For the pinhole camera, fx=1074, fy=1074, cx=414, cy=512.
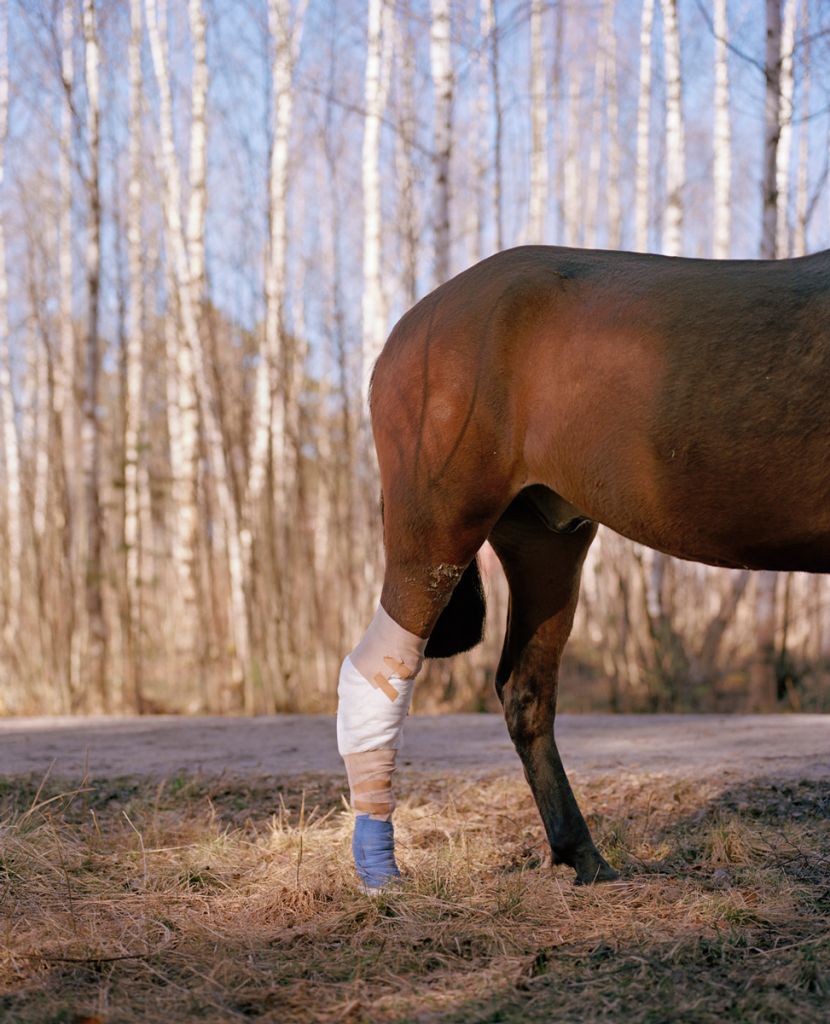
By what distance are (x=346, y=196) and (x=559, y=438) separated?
17.0 m

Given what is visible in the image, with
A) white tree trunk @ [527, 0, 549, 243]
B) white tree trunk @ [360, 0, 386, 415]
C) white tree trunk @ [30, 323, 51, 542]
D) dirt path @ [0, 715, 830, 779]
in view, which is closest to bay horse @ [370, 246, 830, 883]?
dirt path @ [0, 715, 830, 779]

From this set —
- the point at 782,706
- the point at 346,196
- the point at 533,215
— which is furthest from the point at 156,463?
the point at 782,706

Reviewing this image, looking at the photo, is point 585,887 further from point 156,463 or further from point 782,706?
point 156,463

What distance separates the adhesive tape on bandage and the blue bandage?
0.23 m

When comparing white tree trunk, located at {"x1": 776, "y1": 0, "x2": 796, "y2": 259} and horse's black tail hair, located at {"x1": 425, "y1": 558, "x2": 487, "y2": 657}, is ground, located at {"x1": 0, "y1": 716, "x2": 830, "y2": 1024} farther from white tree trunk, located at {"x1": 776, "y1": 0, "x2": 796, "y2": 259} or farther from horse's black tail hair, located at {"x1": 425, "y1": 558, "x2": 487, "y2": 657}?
white tree trunk, located at {"x1": 776, "y1": 0, "x2": 796, "y2": 259}

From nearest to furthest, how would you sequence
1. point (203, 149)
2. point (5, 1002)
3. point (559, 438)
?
point (5, 1002) < point (559, 438) < point (203, 149)

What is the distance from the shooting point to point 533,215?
52.7 feet

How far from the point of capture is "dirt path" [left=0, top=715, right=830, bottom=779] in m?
5.36

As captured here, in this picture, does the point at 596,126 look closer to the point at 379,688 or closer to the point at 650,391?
Answer: the point at 650,391

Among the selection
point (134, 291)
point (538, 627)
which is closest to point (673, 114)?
point (134, 291)

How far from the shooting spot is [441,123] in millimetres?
8914

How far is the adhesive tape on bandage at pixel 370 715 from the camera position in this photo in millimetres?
3301

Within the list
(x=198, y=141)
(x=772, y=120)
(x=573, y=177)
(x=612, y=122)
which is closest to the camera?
(x=772, y=120)

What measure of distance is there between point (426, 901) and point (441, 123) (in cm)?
728
